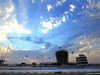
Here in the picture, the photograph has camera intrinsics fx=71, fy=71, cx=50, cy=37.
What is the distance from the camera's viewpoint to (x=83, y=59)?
12838cm
